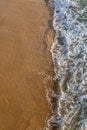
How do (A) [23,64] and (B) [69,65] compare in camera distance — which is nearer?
(A) [23,64]

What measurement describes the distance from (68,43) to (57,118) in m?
2.14

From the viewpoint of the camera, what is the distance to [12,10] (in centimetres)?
720

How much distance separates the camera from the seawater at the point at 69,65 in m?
4.75

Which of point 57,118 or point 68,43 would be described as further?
point 68,43

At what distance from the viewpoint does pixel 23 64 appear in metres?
5.69

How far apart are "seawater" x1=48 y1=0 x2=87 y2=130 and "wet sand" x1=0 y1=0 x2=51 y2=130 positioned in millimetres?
210

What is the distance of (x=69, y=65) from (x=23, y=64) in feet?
2.86

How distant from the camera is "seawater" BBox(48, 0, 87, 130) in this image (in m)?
4.75

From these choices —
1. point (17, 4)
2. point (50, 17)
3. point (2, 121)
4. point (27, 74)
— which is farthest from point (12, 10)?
point (2, 121)

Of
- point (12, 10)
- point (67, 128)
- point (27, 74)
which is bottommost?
point (67, 128)

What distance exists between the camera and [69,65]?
5.84 m

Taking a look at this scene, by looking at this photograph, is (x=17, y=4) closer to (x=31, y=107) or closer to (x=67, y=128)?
(x=31, y=107)

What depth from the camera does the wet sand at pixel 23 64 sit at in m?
4.72

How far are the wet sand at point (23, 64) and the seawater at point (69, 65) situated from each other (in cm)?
21
